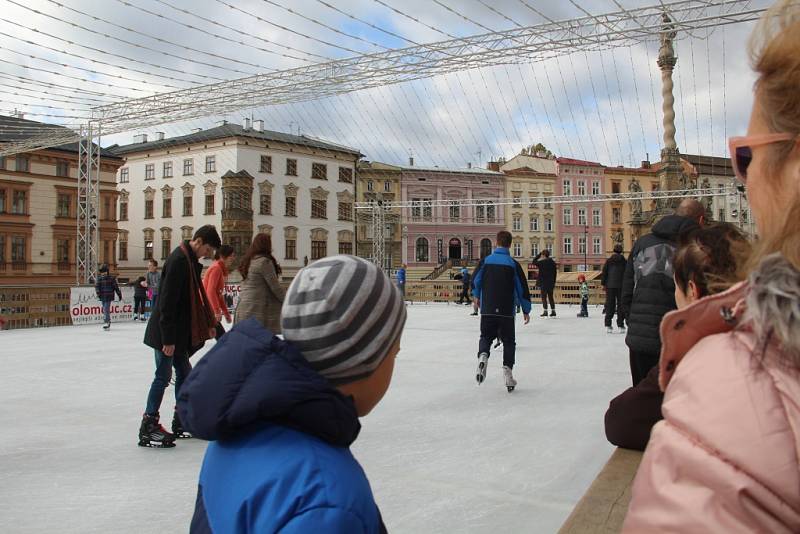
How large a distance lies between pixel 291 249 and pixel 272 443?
44732 millimetres

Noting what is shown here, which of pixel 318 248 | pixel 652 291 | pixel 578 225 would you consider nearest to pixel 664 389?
pixel 652 291

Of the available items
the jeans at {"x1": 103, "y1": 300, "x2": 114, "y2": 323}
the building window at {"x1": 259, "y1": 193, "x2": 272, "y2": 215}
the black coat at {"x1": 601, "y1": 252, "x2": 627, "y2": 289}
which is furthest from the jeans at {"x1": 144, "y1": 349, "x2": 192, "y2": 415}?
the building window at {"x1": 259, "y1": 193, "x2": 272, "y2": 215}

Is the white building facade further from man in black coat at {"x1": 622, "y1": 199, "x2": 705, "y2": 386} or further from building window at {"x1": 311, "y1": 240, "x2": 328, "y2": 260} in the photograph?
man in black coat at {"x1": 622, "y1": 199, "x2": 705, "y2": 386}

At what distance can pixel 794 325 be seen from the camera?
25.1 inches

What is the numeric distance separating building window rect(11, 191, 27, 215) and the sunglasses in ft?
132

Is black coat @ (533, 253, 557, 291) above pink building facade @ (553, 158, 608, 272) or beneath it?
beneath

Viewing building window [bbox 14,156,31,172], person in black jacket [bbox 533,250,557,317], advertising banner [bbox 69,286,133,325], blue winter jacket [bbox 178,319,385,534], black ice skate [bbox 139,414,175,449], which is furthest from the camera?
building window [bbox 14,156,31,172]

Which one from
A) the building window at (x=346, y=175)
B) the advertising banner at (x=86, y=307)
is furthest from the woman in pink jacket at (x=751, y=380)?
the building window at (x=346, y=175)

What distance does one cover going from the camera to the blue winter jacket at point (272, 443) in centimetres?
91

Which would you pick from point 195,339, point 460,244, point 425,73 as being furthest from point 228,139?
point 195,339

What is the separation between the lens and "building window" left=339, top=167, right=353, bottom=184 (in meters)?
46.4

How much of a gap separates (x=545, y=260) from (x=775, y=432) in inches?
617

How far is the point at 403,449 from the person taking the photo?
421cm

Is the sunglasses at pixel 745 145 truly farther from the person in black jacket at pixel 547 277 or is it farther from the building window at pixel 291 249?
the building window at pixel 291 249
